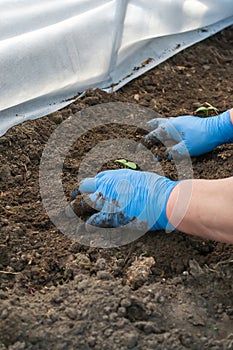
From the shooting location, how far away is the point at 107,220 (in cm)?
244

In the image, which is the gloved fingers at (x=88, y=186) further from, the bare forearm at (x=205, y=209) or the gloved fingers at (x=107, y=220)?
the bare forearm at (x=205, y=209)

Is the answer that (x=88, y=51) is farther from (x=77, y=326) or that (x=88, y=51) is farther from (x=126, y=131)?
(x=77, y=326)

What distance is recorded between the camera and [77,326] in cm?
192

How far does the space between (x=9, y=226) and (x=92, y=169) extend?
57cm

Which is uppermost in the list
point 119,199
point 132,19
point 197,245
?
point 132,19

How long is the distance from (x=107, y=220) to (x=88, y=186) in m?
0.20

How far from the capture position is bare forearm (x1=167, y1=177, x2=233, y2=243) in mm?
2191

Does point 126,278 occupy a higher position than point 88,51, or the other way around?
point 88,51

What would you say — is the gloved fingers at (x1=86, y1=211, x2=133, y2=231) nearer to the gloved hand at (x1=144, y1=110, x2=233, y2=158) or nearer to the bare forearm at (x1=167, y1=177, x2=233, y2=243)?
the bare forearm at (x1=167, y1=177, x2=233, y2=243)

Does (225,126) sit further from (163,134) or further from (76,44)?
(76,44)

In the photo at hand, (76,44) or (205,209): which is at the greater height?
(76,44)

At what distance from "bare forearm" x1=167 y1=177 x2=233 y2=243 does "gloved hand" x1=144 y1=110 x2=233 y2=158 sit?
2.20 feet

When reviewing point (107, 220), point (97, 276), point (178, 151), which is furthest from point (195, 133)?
point (97, 276)

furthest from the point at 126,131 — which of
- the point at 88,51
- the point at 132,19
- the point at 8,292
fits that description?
the point at 8,292
